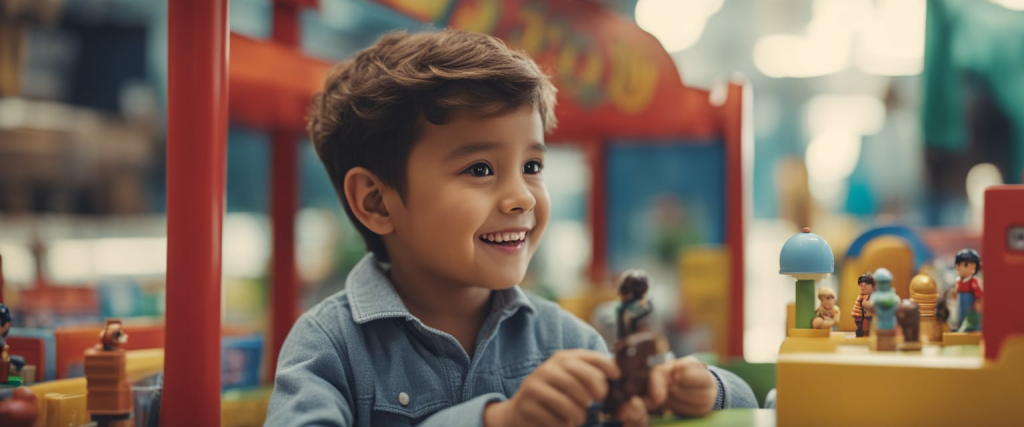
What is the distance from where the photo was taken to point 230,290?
8.23 ft

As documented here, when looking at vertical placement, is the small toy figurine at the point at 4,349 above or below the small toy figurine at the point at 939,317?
below

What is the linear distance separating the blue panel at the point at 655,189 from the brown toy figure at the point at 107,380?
165 cm

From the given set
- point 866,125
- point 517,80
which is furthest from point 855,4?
point 517,80

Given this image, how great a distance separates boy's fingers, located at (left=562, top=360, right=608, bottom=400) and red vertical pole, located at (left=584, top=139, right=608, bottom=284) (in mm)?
1558

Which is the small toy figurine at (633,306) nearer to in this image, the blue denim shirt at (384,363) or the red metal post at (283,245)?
the blue denim shirt at (384,363)

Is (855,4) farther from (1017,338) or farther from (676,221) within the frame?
(1017,338)

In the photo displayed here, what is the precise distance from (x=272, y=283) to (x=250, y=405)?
37 centimetres

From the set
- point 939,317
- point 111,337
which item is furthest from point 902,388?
point 111,337

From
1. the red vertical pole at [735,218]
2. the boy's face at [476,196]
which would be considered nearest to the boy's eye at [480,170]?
the boy's face at [476,196]

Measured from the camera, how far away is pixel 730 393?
75 centimetres

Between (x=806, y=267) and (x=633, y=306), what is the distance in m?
0.17

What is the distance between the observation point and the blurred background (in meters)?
1.64

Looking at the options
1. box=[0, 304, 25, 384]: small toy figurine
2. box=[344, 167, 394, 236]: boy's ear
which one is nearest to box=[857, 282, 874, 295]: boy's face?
box=[344, 167, 394, 236]: boy's ear

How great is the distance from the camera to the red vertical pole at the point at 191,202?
66 cm
